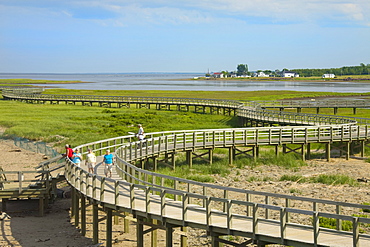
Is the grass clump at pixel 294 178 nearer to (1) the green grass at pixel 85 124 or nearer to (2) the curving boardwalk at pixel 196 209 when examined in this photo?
(2) the curving boardwalk at pixel 196 209

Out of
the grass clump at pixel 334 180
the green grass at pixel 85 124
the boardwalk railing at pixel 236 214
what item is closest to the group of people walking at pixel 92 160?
the boardwalk railing at pixel 236 214

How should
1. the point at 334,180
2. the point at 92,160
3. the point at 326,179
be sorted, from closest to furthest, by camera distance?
the point at 92,160, the point at 334,180, the point at 326,179

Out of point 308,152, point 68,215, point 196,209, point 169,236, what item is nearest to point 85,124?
point 308,152

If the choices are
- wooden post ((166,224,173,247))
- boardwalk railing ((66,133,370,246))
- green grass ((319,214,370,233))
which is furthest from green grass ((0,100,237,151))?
wooden post ((166,224,173,247))

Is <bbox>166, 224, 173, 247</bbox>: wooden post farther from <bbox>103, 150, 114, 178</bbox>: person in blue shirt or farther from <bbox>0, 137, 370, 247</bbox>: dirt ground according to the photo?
<bbox>103, 150, 114, 178</bbox>: person in blue shirt

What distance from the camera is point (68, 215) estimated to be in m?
25.2

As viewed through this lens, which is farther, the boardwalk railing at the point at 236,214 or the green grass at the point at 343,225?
the green grass at the point at 343,225

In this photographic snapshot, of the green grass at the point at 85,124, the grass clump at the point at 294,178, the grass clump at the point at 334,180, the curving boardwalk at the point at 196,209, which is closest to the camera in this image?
the curving boardwalk at the point at 196,209

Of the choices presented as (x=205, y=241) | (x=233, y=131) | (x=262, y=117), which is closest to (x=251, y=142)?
(x=233, y=131)

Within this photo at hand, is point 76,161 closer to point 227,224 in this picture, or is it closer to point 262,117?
point 227,224

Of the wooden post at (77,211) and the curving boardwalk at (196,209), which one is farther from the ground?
the curving boardwalk at (196,209)

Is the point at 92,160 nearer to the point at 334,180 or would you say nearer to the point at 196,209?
the point at 196,209

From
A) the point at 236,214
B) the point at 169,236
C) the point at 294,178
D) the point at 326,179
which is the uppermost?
the point at 236,214

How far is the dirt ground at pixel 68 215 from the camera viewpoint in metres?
20.8
